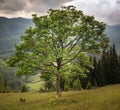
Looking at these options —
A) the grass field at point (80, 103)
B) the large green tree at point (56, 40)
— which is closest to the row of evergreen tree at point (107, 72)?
the large green tree at point (56, 40)

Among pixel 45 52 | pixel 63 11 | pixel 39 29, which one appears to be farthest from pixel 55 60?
pixel 63 11

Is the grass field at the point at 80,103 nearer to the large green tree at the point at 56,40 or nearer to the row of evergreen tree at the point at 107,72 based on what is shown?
the large green tree at the point at 56,40

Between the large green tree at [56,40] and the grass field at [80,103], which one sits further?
the large green tree at [56,40]

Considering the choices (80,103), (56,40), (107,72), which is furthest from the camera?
(107,72)

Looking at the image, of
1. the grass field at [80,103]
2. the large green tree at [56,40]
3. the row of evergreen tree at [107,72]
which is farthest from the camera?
the row of evergreen tree at [107,72]

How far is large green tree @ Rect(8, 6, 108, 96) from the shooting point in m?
35.3

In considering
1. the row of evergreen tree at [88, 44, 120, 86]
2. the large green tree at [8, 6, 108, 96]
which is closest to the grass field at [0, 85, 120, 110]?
the large green tree at [8, 6, 108, 96]

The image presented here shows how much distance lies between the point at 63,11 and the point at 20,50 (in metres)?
9.04

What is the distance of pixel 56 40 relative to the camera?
36.0 meters

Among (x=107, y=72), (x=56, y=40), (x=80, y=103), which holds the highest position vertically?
(x=107, y=72)

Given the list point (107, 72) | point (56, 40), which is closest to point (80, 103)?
point (56, 40)

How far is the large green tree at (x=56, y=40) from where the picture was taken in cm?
3531

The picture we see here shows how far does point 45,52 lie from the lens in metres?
36.5

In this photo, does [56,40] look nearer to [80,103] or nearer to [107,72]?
[80,103]
